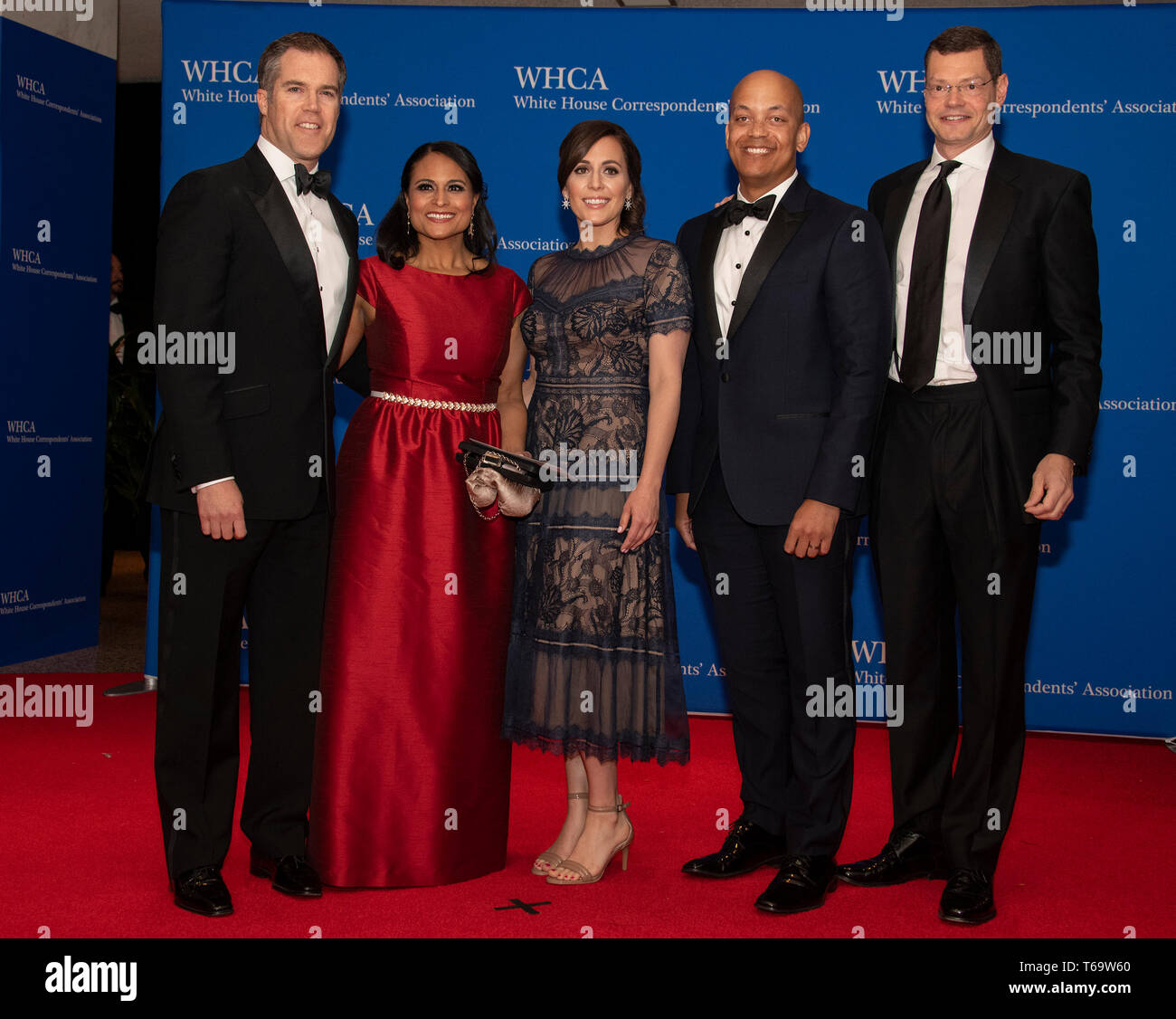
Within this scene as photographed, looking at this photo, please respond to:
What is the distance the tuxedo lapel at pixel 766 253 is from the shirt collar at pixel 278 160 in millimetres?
1089

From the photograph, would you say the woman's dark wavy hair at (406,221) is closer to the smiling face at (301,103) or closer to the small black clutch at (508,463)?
the smiling face at (301,103)

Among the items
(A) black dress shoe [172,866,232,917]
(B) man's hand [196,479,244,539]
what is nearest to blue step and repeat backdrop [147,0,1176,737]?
(B) man's hand [196,479,244,539]

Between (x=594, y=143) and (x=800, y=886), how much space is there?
71.4 inches

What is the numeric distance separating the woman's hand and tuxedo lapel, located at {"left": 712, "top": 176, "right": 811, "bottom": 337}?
0.43 metres

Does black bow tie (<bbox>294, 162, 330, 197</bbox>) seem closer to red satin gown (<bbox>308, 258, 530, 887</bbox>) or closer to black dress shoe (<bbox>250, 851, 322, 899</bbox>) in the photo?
red satin gown (<bbox>308, 258, 530, 887</bbox>)

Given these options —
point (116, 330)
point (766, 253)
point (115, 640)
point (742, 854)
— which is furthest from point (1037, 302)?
point (116, 330)

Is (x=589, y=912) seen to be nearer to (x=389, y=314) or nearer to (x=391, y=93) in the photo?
(x=389, y=314)

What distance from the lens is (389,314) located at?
2.86 metres

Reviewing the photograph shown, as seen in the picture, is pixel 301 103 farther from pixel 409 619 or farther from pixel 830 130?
pixel 830 130

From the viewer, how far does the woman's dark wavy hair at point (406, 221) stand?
9.46 feet

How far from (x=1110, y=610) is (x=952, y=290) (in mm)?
2318

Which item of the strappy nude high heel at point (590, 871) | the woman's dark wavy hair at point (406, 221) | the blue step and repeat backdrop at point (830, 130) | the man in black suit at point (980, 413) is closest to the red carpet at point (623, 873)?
the strappy nude high heel at point (590, 871)

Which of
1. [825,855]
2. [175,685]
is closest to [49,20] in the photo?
[175,685]

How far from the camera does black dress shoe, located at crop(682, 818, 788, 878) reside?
113 inches
